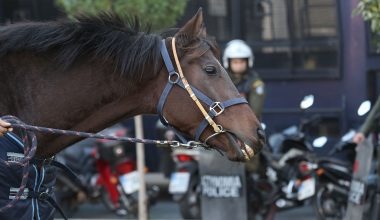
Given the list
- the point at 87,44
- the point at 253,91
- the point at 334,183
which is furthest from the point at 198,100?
the point at 334,183

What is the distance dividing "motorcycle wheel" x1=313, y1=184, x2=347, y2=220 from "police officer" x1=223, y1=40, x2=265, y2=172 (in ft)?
2.20

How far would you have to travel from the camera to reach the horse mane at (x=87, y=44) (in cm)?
426

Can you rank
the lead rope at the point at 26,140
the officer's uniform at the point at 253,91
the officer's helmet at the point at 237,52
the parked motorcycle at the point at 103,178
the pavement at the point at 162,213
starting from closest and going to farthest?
1. the lead rope at the point at 26,140
2. the officer's uniform at the point at 253,91
3. the officer's helmet at the point at 237,52
4. the parked motorcycle at the point at 103,178
5. the pavement at the point at 162,213

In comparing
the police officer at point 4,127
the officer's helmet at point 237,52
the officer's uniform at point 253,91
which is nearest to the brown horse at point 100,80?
the police officer at point 4,127

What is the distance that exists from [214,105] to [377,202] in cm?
404

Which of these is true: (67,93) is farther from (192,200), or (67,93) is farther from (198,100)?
(192,200)

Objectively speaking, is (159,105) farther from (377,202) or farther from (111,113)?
(377,202)

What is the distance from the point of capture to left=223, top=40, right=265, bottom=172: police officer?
8328 millimetres

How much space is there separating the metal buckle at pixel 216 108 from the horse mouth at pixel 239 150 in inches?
4.6

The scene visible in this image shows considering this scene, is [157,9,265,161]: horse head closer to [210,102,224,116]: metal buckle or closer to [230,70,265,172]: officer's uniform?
[210,102,224,116]: metal buckle

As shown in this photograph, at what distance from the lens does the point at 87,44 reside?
4.30 metres

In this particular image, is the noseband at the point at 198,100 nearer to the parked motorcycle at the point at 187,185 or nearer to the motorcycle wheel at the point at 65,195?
the parked motorcycle at the point at 187,185

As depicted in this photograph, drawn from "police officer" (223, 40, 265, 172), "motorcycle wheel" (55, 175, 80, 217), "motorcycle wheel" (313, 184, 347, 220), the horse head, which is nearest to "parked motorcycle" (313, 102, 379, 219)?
"motorcycle wheel" (313, 184, 347, 220)

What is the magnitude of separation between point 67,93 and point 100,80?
0.57 feet
